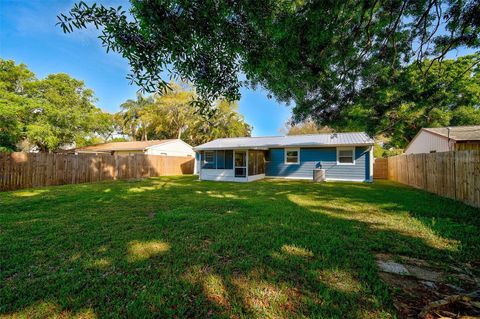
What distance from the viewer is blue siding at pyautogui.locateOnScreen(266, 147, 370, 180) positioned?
44.2ft

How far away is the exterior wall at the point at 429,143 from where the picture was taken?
11.5 m

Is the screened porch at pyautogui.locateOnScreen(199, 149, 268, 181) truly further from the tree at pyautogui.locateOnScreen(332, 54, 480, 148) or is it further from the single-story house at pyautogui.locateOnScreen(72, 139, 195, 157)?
the single-story house at pyautogui.locateOnScreen(72, 139, 195, 157)

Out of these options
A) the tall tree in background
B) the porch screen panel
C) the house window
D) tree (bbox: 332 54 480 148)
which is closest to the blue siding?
the house window

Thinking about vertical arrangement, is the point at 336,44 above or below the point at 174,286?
above

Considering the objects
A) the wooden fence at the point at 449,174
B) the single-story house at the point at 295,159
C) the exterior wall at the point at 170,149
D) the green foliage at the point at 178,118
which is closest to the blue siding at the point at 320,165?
the single-story house at the point at 295,159

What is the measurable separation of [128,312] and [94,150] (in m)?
26.0

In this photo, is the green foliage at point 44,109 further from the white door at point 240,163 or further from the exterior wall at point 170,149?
the white door at point 240,163

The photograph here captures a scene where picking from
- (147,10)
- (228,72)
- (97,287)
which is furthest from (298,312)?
(147,10)

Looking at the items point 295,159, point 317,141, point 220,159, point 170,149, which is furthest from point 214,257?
point 170,149

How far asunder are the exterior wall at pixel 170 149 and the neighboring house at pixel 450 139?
72.7 feet

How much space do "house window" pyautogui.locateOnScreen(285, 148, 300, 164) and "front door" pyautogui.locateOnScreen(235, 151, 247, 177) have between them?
128 inches

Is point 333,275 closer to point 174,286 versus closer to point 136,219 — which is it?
point 174,286

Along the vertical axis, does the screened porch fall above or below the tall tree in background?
below

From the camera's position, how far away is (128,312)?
1.96 m
